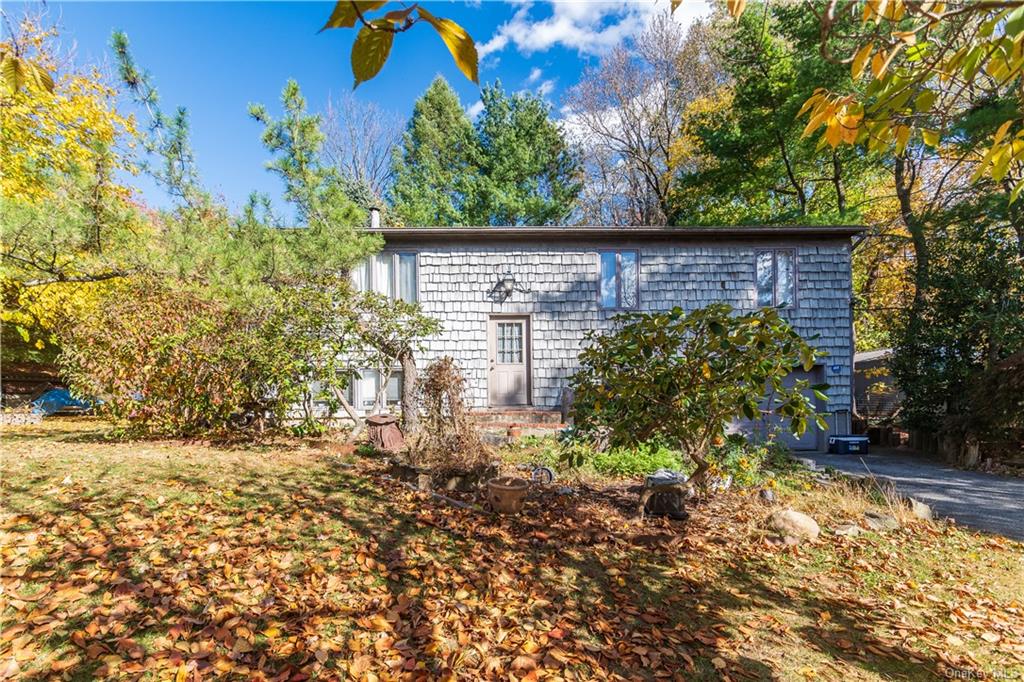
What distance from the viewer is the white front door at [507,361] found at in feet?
36.9

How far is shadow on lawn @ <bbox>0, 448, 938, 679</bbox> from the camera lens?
2.46 metres

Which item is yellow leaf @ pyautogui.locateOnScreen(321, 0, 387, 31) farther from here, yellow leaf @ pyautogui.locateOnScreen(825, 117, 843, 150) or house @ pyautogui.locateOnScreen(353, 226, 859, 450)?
house @ pyautogui.locateOnScreen(353, 226, 859, 450)

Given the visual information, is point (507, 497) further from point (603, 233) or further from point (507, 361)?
point (603, 233)

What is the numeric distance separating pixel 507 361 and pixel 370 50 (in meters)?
10.4

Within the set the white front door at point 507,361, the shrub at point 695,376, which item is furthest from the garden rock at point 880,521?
the white front door at point 507,361

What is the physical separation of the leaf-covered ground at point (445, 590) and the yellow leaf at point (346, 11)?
284cm

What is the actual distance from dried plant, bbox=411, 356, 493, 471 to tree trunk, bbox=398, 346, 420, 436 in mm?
712

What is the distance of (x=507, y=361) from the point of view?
11430 millimetres

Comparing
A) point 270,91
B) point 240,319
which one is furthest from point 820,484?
point 270,91

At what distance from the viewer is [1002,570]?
3982mm

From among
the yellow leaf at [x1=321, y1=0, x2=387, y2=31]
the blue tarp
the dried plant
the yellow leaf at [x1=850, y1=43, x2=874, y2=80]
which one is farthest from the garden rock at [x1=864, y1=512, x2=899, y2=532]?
the blue tarp

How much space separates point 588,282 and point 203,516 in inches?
371

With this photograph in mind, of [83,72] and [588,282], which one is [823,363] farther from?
[83,72]

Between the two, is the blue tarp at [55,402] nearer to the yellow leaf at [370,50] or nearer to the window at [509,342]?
the window at [509,342]
